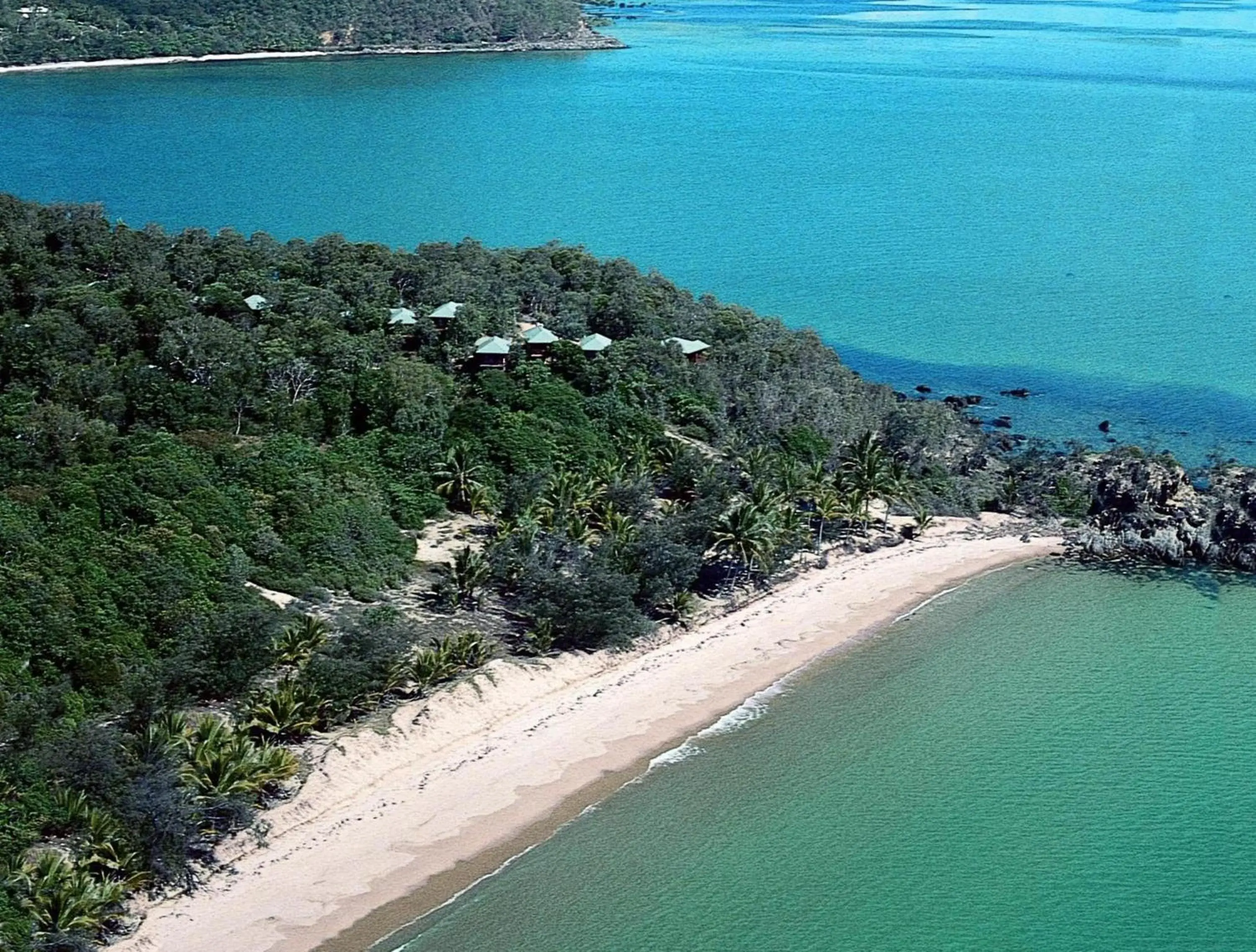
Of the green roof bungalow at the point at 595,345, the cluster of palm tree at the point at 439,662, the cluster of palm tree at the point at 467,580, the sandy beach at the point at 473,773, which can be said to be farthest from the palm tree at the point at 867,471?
the cluster of palm tree at the point at 439,662

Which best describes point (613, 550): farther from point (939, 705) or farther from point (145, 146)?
point (145, 146)

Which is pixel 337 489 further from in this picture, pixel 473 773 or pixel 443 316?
pixel 443 316

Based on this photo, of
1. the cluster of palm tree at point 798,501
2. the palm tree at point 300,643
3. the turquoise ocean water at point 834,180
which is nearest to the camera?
the palm tree at point 300,643

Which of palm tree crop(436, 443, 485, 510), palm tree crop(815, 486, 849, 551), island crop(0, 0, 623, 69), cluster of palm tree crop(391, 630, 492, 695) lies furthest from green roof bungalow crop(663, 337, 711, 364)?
island crop(0, 0, 623, 69)

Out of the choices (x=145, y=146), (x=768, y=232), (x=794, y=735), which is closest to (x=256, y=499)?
(x=794, y=735)

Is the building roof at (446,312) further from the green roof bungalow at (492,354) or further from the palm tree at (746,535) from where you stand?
the palm tree at (746,535)

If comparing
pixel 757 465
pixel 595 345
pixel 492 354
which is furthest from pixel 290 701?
pixel 595 345
